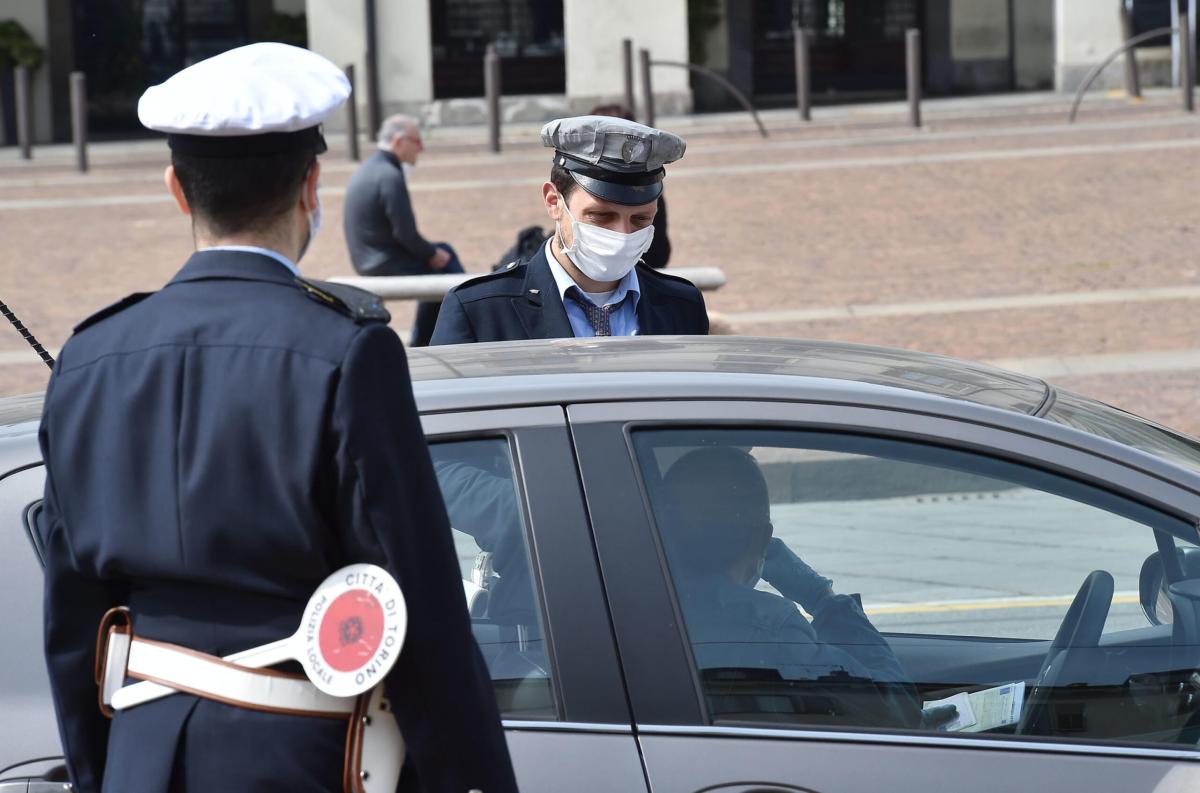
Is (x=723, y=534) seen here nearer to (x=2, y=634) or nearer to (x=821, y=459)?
(x=821, y=459)

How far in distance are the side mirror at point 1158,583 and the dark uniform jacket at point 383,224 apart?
23.9 ft

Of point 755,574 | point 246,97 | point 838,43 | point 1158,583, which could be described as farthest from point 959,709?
point 838,43

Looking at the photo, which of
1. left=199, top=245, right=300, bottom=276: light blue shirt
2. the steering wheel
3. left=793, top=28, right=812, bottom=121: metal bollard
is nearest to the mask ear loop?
the steering wheel

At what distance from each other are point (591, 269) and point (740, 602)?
1519 mm

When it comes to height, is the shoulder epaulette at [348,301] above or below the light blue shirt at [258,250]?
below

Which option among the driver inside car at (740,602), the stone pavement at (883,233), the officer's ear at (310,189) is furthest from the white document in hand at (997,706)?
the stone pavement at (883,233)

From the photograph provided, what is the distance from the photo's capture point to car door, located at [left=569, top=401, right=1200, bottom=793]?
92.3 inches

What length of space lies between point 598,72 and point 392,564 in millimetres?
23567

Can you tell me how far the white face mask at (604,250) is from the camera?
386 cm

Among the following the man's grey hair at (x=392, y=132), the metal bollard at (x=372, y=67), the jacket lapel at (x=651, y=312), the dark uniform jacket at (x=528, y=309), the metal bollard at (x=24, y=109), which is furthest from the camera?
the metal bollard at (x=372, y=67)

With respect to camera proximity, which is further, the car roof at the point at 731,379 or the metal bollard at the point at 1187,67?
the metal bollard at the point at 1187,67

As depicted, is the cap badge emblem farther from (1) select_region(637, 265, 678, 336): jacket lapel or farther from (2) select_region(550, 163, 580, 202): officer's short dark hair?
(1) select_region(637, 265, 678, 336): jacket lapel

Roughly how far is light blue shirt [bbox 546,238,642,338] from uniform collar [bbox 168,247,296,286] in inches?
78.4

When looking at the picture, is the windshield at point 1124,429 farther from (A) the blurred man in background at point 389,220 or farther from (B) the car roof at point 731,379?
(A) the blurred man in background at point 389,220
